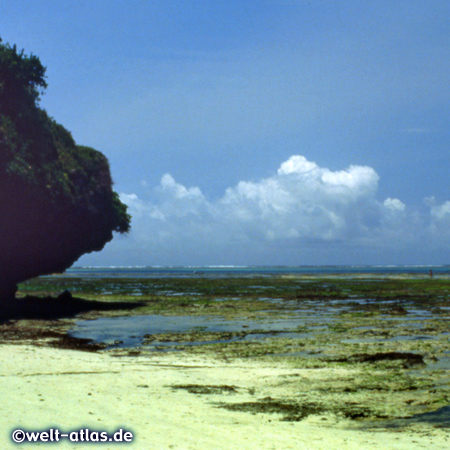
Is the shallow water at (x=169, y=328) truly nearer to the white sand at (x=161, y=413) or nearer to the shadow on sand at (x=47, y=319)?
the shadow on sand at (x=47, y=319)

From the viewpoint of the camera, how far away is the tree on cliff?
28172mm

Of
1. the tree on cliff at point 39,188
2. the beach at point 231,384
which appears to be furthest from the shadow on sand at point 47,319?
the tree on cliff at point 39,188

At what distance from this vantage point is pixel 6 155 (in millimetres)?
26672

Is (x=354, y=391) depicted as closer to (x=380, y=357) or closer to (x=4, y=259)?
(x=380, y=357)

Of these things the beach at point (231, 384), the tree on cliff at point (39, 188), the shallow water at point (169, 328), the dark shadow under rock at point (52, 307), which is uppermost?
the tree on cliff at point (39, 188)

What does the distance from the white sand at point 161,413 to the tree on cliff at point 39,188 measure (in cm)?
1657

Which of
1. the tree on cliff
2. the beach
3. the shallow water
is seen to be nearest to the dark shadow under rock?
the tree on cliff

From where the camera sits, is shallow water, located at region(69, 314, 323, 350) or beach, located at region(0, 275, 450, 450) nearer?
beach, located at region(0, 275, 450, 450)

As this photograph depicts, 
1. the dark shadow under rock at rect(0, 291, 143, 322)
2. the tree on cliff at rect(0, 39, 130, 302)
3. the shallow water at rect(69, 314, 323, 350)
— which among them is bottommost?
the dark shadow under rock at rect(0, 291, 143, 322)

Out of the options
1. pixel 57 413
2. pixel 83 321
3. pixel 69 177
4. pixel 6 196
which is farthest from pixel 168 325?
pixel 57 413

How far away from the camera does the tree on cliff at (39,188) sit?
28.2 meters

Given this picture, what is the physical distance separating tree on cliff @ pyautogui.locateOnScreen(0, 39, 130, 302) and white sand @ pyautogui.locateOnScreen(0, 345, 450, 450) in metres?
16.6

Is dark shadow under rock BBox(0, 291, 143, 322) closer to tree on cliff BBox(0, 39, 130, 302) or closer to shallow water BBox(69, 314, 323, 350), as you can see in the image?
tree on cliff BBox(0, 39, 130, 302)

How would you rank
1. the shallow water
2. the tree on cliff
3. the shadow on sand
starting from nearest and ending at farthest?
the shadow on sand → the shallow water → the tree on cliff
